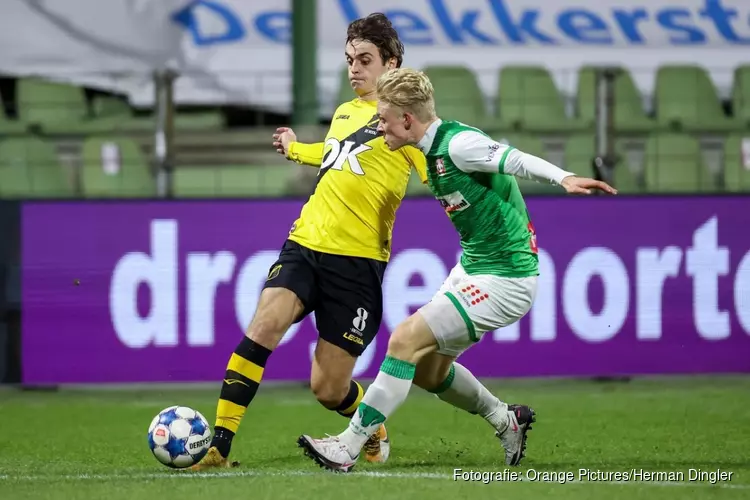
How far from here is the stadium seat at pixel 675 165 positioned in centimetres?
1086

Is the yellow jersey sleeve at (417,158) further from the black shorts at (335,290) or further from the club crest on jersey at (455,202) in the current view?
the black shorts at (335,290)

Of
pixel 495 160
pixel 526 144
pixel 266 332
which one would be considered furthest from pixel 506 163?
pixel 526 144

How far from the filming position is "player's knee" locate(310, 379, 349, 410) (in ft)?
20.9

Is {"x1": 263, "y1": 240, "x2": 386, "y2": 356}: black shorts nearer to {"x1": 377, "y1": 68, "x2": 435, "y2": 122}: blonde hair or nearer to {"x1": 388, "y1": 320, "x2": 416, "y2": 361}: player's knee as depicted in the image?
{"x1": 388, "y1": 320, "x2": 416, "y2": 361}: player's knee

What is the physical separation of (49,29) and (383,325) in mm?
5723

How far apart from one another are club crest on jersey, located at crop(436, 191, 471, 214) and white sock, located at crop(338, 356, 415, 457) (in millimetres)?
731

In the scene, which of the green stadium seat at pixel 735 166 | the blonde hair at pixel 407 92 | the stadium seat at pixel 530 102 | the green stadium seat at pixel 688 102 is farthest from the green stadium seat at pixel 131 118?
the blonde hair at pixel 407 92

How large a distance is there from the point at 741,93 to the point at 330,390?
24.1 feet

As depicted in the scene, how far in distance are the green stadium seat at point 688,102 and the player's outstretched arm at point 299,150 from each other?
5956mm

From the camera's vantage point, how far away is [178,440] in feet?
19.3

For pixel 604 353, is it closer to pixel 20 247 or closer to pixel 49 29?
pixel 20 247

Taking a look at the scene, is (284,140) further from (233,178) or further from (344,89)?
(344,89)

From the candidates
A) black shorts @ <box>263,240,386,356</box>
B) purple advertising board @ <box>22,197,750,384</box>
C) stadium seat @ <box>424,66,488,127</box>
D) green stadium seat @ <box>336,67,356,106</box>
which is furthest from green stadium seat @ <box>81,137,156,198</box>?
black shorts @ <box>263,240,386,356</box>

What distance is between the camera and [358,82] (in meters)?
6.47
